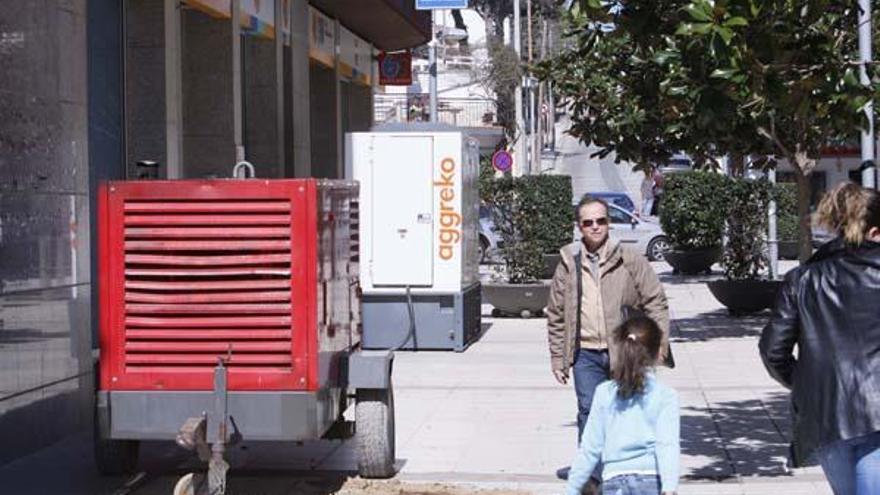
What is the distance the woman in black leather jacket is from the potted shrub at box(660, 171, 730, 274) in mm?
18802

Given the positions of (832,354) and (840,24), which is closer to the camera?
(832,354)

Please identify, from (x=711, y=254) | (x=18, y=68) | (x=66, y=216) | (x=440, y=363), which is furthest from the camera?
(x=711, y=254)

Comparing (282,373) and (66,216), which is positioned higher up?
(66,216)

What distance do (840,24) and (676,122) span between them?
5.19 ft

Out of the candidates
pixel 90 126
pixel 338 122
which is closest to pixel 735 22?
pixel 90 126

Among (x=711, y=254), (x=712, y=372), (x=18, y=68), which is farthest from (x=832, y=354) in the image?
(x=711, y=254)

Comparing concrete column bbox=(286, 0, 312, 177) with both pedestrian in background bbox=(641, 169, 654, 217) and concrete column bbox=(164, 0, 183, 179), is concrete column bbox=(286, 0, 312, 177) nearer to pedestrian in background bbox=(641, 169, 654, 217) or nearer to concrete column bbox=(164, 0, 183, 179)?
concrete column bbox=(164, 0, 183, 179)

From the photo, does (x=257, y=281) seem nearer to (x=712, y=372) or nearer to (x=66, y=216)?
(x=66, y=216)

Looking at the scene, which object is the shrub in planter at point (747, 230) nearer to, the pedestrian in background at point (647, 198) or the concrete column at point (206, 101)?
the concrete column at point (206, 101)

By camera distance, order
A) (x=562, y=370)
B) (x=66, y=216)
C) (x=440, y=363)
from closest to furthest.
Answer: (x=562, y=370) < (x=66, y=216) < (x=440, y=363)

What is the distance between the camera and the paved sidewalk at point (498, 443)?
8906mm

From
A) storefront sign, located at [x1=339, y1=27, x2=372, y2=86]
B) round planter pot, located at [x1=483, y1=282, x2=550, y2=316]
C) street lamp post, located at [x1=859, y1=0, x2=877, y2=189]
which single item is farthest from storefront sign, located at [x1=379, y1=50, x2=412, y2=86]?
street lamp post, located at [x1=859, y1=0, x2=877, y2=189]

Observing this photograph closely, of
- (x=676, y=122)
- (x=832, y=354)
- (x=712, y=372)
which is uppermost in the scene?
(x=676, y=122)

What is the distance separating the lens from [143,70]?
45.2 feet
